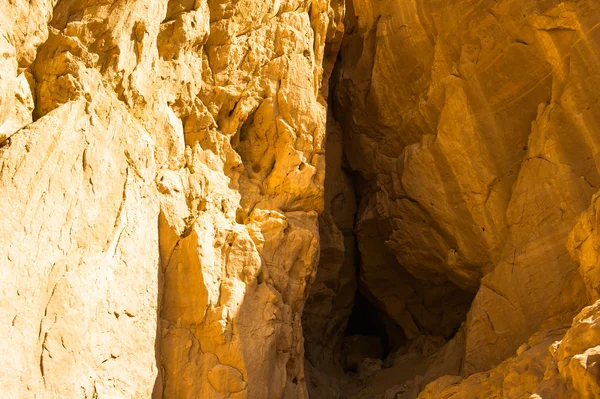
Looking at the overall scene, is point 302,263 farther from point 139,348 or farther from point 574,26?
point 574,26

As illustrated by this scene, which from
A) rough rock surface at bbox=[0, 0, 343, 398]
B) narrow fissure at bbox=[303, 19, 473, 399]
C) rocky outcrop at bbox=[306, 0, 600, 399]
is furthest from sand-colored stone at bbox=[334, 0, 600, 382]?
rough rock surface at bbox=[0, 0, 343, 398]

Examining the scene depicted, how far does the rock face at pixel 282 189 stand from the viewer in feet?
21.7

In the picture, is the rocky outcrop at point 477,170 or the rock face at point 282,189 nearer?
the rock face at point 282,189

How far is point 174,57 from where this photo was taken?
863 cm

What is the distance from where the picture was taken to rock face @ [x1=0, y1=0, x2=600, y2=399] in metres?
6.61

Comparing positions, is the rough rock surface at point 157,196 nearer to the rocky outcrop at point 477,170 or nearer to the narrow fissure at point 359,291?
the rocky outcrop at point 477,170

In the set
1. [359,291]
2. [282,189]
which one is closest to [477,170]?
[282,189]

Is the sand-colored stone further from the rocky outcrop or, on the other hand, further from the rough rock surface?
the rough rock surface

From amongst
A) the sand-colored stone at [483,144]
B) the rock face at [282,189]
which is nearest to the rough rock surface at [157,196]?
the rock face at [282,189]

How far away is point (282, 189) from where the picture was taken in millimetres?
9594

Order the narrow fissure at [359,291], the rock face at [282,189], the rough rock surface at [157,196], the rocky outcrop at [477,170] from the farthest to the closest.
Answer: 1. the narrow fissure at [359,291]
2. the rocky outcrop at [477,170]
3. the rock face at [282,189]
4. the rough rock surface at [157,196]

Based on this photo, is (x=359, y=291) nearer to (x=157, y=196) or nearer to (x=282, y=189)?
(x=282, y=189)

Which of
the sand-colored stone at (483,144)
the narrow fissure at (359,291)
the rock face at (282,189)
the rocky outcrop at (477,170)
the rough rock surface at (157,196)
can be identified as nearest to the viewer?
the rough rock surface at (157,196)

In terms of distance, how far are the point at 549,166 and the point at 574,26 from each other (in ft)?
6.52
